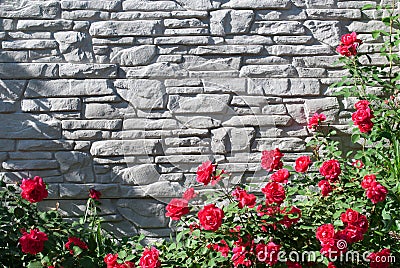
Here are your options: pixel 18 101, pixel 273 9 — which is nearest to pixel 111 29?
pixel 18 101

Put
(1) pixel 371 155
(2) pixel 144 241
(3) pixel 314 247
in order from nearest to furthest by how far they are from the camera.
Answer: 1. (3) pixel 314 247
2. (1) pixel 371 155
3. (2) pixel 144 241

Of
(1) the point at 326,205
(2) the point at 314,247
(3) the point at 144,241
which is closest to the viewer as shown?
(2) the point at 314,247

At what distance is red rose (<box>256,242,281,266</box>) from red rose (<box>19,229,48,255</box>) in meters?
0.81

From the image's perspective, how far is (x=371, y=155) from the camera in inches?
102

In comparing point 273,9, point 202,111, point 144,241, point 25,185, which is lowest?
point 144,241

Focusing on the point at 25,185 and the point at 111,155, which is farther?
the point at 111,155

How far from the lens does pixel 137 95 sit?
8.98 ft

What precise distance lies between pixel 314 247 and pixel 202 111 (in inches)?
35.1

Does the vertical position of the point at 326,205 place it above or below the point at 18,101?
below

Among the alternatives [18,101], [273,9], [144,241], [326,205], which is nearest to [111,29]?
[18,101]

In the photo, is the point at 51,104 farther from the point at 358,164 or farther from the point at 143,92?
the point at 358,164

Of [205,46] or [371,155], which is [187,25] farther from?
[371,155]

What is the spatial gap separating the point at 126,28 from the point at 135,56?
0.14m

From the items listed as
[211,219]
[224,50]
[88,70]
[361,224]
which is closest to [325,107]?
[224,50]
